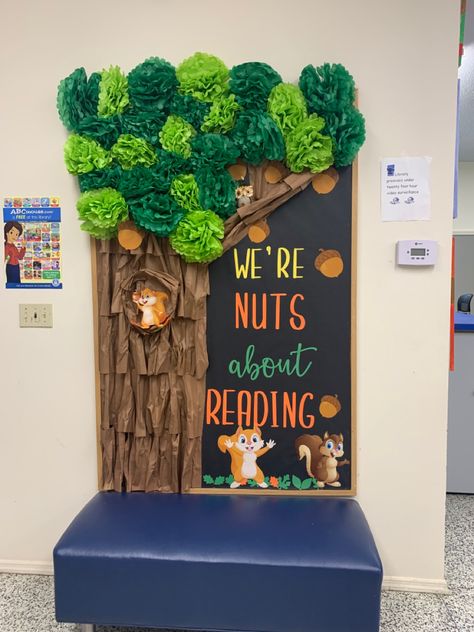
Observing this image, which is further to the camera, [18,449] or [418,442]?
[18,449]

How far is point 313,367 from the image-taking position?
1593mm

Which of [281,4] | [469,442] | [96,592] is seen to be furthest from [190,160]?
[469,442]

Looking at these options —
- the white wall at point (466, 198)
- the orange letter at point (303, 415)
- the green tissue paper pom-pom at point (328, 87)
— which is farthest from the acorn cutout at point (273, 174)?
the white wall at point (466, 198)

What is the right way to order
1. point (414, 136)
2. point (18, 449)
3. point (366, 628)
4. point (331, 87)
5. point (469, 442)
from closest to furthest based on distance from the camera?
point (366, 628) → point (331, 87) → point (414, 136) → point (18, 449) → point (469, 442)

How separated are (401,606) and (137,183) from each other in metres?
1.81

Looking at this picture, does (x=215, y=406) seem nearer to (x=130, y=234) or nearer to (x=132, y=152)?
(x=130, y=234)

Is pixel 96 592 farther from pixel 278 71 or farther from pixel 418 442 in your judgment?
pixel 278 71

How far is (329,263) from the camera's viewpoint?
156 centimetres

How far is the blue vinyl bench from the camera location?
1257mm

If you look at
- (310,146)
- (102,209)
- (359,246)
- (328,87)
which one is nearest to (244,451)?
(359,246)

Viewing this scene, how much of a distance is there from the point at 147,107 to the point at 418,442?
5.21 feet

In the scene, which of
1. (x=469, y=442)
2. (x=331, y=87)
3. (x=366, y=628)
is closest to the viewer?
(x=366, y=628)

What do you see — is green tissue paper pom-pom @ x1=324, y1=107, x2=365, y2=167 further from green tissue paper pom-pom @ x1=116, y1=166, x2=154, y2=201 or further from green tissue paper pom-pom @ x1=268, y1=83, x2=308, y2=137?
green tissue paper pom-pom @ x1=116, y1=166, x2=154, y2=201

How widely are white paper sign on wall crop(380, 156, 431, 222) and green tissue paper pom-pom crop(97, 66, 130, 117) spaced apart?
96 centimetres
